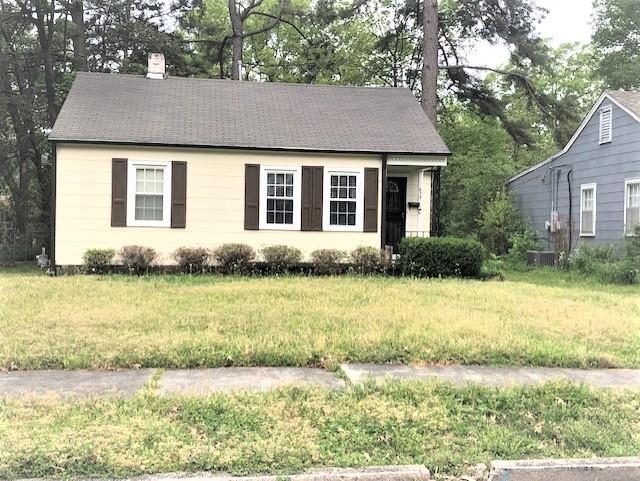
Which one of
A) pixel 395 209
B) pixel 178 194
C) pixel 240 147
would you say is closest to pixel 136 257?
pixel 178 194

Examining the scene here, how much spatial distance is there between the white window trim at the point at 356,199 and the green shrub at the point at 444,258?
5.03 ft

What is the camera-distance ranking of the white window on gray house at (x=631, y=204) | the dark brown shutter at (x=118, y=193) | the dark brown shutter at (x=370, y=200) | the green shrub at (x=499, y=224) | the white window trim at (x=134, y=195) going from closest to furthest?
1. the dark brown shutter at (x=118, y=193)
2. the white window trim at (x=134, y=195)
3. the dark brown shutter at (x=370, y=200)
4. the white window on gray house at (x=631, y=204)
5. the green shrub at (x=499, y=224)

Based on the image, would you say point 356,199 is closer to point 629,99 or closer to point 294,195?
point 294,195

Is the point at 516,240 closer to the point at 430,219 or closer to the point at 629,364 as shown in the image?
the point at 430,219

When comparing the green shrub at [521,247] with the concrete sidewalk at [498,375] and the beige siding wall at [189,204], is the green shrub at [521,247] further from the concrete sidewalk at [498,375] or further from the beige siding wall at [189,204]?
the concrete sidewalk at [498,375]

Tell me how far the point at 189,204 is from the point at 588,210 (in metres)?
10.9

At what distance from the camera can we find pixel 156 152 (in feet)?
45.2

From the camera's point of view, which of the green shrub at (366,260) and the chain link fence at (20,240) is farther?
the chain link fence at (20,240)

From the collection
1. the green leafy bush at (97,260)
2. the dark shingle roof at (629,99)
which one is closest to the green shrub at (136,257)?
the green leafy bush at (97,260)

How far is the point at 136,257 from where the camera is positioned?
13023 millimetres

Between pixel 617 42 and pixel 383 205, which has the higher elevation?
pixel 617 42

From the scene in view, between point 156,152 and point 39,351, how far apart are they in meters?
8.41

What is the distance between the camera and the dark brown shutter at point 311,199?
14188 mm

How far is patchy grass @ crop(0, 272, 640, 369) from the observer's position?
609 centimetres
